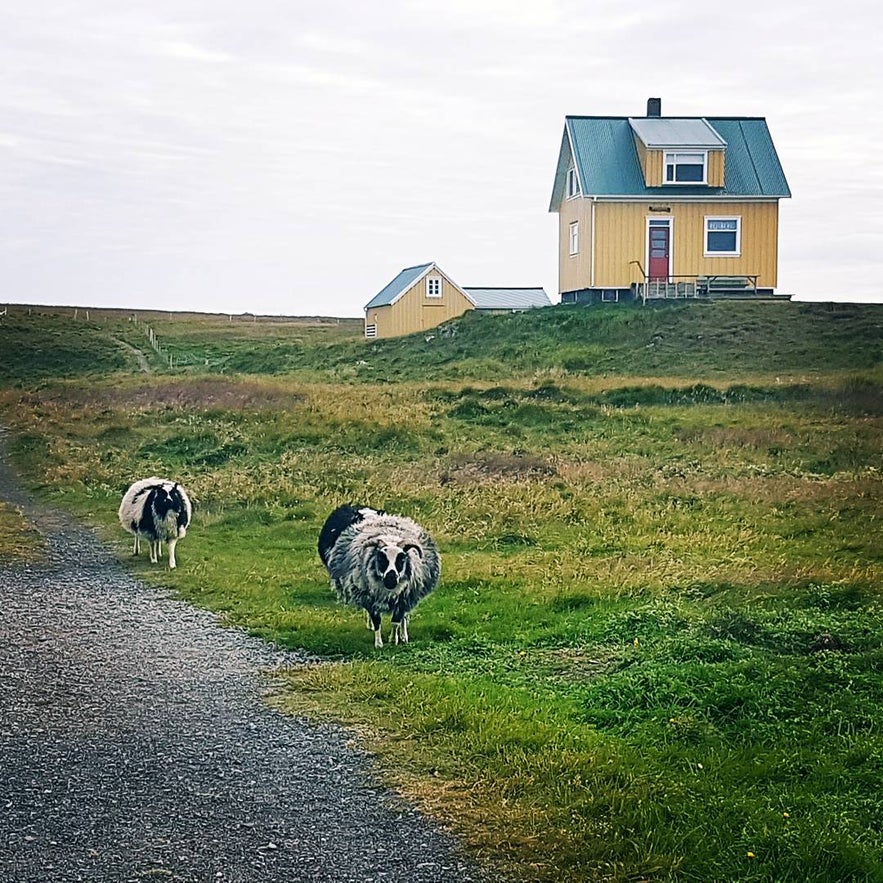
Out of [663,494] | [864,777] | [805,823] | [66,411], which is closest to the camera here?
[805,823]

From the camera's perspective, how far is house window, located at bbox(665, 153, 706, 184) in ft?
147

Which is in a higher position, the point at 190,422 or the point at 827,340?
the point at 827,340

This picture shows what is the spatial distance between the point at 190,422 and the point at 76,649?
1934 cm

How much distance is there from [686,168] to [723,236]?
287 cm

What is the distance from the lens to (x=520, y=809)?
23.0 feet

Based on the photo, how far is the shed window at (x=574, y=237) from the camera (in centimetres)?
4681

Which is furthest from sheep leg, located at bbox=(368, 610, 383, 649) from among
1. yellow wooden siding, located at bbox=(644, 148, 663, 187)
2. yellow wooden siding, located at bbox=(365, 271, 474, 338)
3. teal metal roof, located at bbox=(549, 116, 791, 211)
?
yellow wooden siding, located at bbox=(365, 271, 474, 338)

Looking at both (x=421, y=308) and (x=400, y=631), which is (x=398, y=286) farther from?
(x=400, y=631)

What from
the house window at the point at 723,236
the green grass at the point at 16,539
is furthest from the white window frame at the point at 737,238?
the green grass at the point at 16,539

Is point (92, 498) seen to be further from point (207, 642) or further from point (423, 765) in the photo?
point (423, 765)

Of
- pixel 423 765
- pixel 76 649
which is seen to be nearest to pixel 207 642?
pixel 76 649

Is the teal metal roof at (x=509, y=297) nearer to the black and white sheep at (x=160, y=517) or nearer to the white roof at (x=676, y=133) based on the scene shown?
the white roof at (x=676, y=133)

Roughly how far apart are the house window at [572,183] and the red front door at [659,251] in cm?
355

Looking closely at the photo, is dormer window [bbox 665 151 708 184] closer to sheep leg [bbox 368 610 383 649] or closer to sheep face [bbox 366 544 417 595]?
sheep face [bbox 366 544 417 595]
